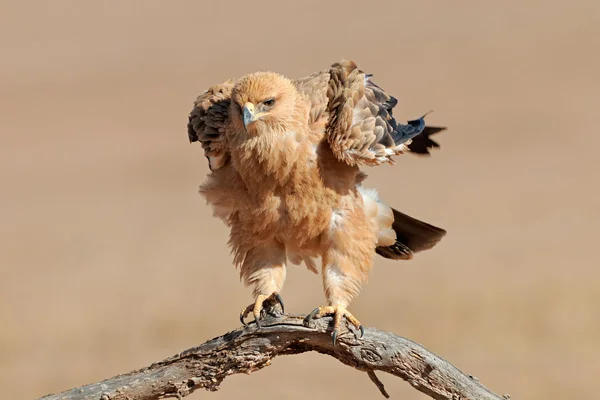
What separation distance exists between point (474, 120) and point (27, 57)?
2493cm

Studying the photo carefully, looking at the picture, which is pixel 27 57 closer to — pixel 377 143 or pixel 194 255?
pixel 194 255

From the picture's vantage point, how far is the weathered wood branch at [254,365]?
298 inches

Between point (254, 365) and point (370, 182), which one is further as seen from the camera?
point (370, 182)

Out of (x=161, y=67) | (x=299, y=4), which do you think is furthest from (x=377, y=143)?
(x=299, y=4)

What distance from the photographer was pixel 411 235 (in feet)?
32.4

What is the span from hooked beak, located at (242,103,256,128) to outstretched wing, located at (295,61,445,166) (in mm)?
710

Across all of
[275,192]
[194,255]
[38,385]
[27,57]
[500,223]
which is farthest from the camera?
[27,57]

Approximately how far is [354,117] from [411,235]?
1.55 meters

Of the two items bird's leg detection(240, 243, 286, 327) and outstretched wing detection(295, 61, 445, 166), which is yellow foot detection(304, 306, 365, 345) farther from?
outstretched wing detection(295, 61, 445, 166)

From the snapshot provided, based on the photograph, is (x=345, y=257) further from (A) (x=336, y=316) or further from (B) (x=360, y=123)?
(B) (x=360, y=123)

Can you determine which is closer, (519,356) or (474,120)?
(519,356)

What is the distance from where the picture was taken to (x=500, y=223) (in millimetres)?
24000

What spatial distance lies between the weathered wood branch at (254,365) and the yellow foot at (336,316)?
0.09 m

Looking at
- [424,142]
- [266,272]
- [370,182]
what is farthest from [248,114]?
[370,182]
